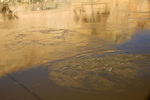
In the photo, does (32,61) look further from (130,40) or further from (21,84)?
(130,40)

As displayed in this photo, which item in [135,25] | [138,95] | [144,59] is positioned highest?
[135,25]

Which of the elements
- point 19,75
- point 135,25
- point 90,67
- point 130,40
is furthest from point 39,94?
point 135,25

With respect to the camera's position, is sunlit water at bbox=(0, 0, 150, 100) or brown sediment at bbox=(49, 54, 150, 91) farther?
brown sediment at bbox=(49, 54, 150, 91)

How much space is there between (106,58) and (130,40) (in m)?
1.83

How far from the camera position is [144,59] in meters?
3.84

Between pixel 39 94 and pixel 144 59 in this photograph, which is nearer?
pixel 39 94

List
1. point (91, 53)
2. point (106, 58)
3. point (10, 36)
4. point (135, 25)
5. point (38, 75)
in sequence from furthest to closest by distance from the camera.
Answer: point (135, 25), point (10, 36), point (91, 53), point (106, 58), point (38, 75)

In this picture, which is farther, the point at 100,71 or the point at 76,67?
the point at 76,67

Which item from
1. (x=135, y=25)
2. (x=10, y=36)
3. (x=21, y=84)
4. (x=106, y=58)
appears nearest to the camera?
(x=21, y=84)

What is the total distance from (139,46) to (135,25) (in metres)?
2.91

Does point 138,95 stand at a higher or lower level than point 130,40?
lower

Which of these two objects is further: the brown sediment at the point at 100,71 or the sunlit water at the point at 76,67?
the brown sediment at the point at 100,71

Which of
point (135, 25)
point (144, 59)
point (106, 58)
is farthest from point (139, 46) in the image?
point (135, 25)

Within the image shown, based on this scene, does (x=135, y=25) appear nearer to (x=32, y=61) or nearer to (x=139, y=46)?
(x=139, y=46)
